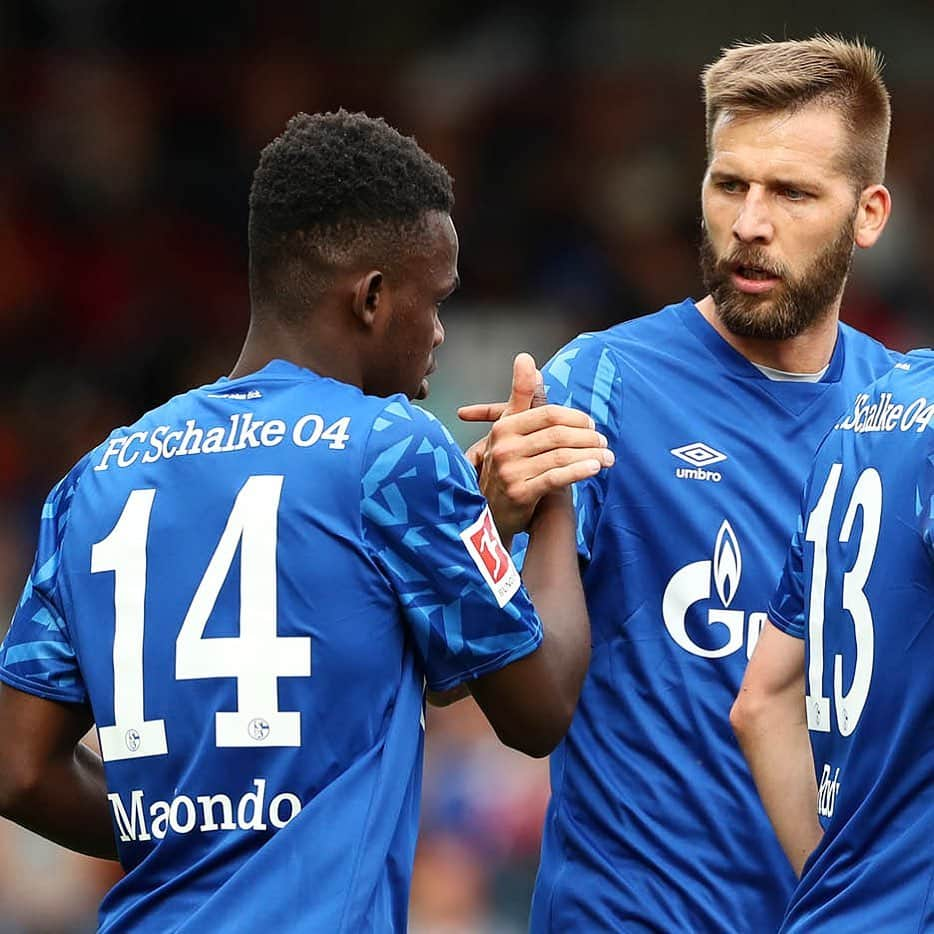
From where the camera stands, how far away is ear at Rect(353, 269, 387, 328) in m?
3.03

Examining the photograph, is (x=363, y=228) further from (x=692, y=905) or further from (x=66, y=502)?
(x=692, y=905)

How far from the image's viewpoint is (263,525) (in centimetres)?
282

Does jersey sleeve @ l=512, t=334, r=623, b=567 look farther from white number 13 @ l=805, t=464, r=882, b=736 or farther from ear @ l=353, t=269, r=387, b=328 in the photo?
ear @ l=353, t=269, r=387, b=328

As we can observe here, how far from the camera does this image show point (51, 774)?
312 centimetres

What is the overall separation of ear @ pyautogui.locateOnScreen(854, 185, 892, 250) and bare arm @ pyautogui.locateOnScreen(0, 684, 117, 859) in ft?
6.64

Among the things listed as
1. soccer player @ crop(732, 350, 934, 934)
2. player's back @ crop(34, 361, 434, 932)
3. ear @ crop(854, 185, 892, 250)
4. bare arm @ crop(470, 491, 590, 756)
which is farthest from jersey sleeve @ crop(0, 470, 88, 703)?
ear @ crop(854, 185, 892, 250)

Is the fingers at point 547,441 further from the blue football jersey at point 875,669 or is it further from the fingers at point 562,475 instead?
the blue football jersey at point 875,669

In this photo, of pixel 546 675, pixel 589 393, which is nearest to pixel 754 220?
pixel 589 393

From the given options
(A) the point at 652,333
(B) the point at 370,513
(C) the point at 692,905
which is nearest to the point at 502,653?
(B) the point at 370,513

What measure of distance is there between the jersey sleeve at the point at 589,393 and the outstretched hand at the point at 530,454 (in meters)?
0.46

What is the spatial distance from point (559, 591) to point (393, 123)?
8.56m

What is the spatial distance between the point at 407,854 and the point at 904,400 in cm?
107

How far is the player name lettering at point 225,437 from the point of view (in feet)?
9.45

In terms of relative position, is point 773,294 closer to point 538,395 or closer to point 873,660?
point 538,395
